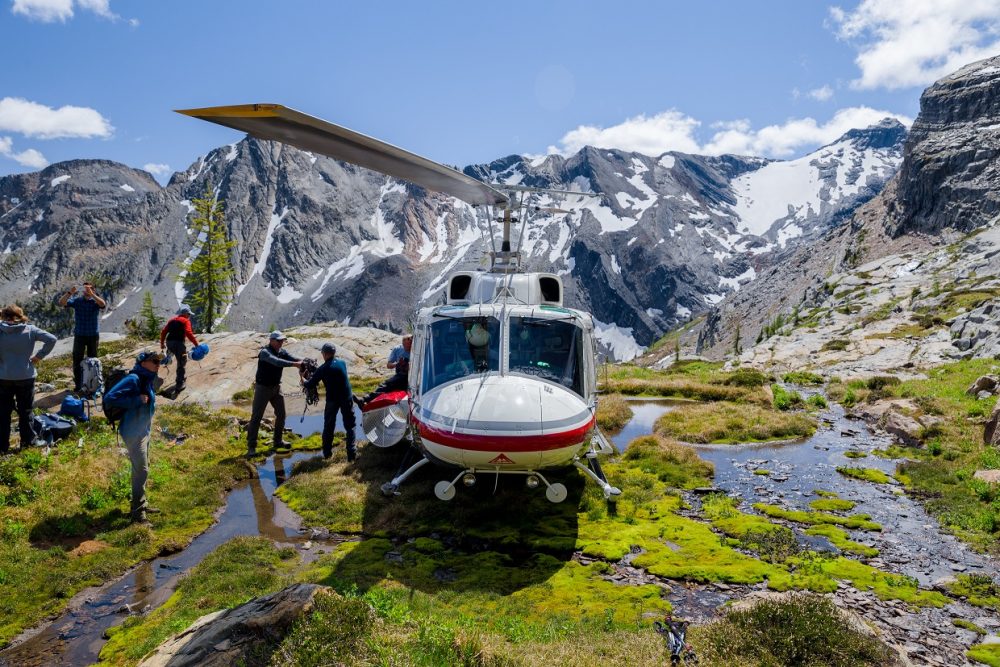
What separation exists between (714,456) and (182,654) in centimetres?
1365

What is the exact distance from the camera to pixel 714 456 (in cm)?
1559

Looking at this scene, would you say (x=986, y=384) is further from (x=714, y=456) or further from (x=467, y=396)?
(x=467, y=396)

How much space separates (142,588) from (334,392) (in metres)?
5.87

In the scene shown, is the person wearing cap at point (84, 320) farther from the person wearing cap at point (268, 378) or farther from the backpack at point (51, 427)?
the person wearing cap at point (268, 378)

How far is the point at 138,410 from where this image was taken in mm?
9680

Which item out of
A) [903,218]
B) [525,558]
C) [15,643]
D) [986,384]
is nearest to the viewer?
[15,643]

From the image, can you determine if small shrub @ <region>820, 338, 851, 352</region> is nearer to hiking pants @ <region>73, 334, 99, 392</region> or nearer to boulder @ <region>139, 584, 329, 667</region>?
hiking pants @ <region>73, 334, 99, 392</region>

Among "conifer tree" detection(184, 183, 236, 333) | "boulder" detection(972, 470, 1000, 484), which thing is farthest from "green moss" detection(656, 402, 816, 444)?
"conifer tree" detection(184, 183, 236, 333)

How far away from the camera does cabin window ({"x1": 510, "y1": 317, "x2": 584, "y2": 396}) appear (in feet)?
32.7

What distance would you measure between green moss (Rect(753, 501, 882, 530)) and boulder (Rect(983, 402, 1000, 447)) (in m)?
4.96

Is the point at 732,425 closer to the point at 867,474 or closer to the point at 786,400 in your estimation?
the point at 867,474

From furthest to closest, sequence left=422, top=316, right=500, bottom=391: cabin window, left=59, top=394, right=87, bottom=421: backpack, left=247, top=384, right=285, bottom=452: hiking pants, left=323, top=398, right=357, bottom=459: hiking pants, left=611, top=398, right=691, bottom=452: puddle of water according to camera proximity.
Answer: left=611, top=398, right=691, bottom=452: puddle of water, left=247, top=384, right=285, bottom=452: hiking pants, left=323, top=398, right=357, bottom=459: hiking pants, left=59, top=394, right=87, bottom=421: backpack, left=422, top=316, right=500, bottom=391: cabin window

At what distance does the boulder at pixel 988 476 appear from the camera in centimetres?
1073

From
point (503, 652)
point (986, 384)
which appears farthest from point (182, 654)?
point (986, 384)
